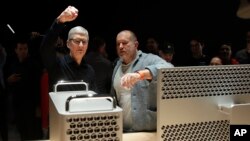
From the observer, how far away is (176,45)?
642cm

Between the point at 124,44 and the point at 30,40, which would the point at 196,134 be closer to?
the point at 124,44

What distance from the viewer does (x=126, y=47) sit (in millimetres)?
1974

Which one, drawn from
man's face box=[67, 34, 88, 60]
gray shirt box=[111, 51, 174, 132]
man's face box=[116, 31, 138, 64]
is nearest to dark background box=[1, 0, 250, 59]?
man's face box=[116, 31, 138, 64]

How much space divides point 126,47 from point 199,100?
99 centimetres

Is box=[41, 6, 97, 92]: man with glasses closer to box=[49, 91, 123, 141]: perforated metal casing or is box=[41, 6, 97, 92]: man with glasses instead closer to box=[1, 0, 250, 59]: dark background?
box=[49, 91, 123, 141]: perforated metal casing

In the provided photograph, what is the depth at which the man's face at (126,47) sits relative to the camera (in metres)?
1.93

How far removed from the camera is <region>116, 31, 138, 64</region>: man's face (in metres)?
1.93

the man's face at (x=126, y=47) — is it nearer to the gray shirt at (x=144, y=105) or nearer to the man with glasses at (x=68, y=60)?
the man with glasses at (x=68, y=60)

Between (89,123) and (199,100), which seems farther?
(199,100)

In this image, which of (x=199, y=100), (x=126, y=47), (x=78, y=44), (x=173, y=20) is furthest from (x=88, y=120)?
(x=173, y=20)

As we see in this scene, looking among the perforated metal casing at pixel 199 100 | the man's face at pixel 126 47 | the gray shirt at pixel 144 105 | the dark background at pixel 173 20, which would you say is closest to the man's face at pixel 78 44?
the man's face at pixel 126 47

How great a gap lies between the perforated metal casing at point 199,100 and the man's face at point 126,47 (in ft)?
2.99

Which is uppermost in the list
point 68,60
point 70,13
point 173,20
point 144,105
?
point 173,20

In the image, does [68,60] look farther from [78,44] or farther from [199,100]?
[199,100]
